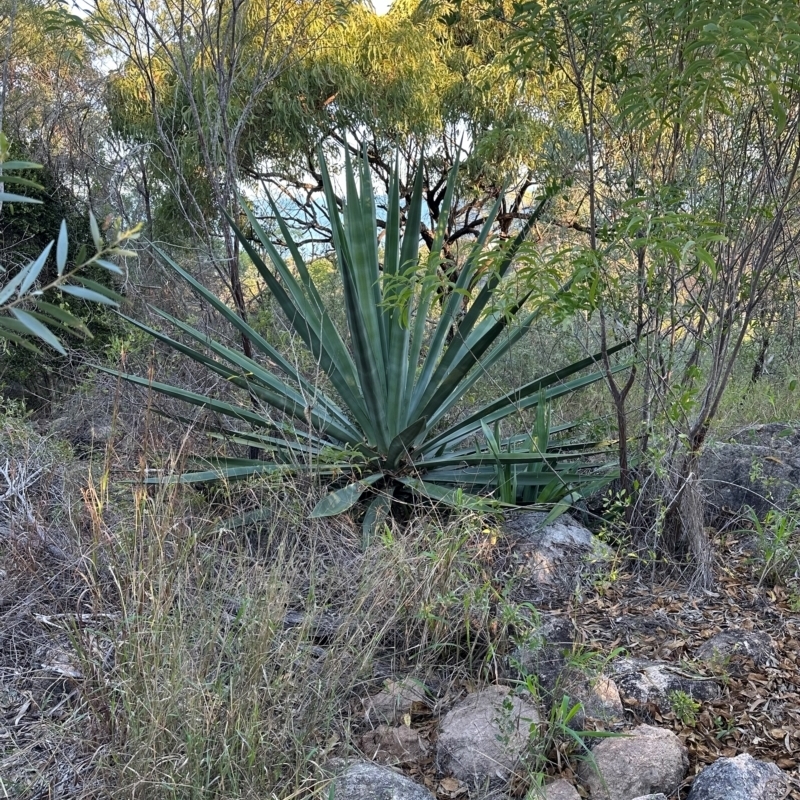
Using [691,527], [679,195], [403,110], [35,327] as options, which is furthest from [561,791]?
[403,110]

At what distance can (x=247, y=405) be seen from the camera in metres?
4.64

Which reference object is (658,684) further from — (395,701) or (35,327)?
(35,327)

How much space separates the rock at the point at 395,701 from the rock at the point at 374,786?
1.02ft

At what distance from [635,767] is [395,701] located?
0.72 metres

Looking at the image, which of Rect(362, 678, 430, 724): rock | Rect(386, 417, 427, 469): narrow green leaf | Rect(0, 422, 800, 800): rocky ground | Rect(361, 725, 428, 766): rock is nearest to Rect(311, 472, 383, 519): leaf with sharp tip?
Rect(386, 417, 427, 469): narrow green leaf

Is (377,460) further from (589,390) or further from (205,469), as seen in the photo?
(589,390)

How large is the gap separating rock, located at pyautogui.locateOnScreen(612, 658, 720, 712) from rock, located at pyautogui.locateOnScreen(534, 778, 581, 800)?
46cm

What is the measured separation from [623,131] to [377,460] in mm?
1881

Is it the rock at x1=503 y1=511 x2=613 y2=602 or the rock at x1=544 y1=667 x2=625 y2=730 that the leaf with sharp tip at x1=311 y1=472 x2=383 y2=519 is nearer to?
the rock at x1=503 y1=511 x2=613 y2=602

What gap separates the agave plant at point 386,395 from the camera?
3.60 meters

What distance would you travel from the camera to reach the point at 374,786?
6.34 feet

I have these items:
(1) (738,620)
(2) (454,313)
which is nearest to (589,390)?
(2) (454,313)

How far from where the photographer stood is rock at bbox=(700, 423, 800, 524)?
361 centimetres

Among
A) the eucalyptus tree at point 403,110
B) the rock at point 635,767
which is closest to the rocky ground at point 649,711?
the rock at point 635,767
